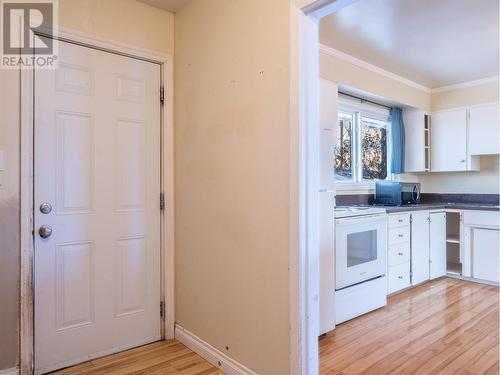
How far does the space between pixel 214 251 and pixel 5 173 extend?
1310 millimetres

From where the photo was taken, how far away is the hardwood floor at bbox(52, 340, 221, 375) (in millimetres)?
2057

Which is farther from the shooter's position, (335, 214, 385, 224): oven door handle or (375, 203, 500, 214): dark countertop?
(375, 203, 500, 214): dark countertop

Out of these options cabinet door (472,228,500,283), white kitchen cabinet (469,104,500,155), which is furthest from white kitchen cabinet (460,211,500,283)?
white kitchen cabinet (469,104,500,155)

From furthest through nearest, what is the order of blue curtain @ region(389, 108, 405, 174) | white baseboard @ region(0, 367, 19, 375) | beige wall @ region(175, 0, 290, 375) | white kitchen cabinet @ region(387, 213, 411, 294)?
1. blue curtain @ region(389, 108, 405, 174)
2. white kitchen cabinet @ region(387, 213, 411, 294)
3. white baseboard @ region(0, 367, 19, 375)
4. beige wall @ region(175, 0, 290, 375)

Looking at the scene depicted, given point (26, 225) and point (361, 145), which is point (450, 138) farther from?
point (26, 225)

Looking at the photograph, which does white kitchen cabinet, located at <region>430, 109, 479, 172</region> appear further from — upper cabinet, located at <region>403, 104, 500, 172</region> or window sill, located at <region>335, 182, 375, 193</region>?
window sill, located at <region>335, 182, 375, 193</region>

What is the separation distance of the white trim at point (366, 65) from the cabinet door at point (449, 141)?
490 mm

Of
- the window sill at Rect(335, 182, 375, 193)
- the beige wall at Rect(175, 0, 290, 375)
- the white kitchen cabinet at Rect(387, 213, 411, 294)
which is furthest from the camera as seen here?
the window sill at Rect(335, 182, 375, 193)

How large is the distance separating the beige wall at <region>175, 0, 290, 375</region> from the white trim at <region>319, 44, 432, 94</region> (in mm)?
1373

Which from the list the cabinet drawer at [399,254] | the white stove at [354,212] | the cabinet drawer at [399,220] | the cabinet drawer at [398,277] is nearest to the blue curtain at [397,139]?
the cabinet drawer at [399,220]

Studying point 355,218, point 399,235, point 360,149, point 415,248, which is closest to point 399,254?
point 399,235

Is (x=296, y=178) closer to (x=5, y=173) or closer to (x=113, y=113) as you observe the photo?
(x=113, y=113)

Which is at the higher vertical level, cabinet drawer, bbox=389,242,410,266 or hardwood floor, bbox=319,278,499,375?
cabinet drawer, bbox=389,242,410,266

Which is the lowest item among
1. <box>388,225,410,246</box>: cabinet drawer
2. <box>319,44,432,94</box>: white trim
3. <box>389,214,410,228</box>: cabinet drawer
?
<box>388,225,410,246</box>: cabinet drawer
